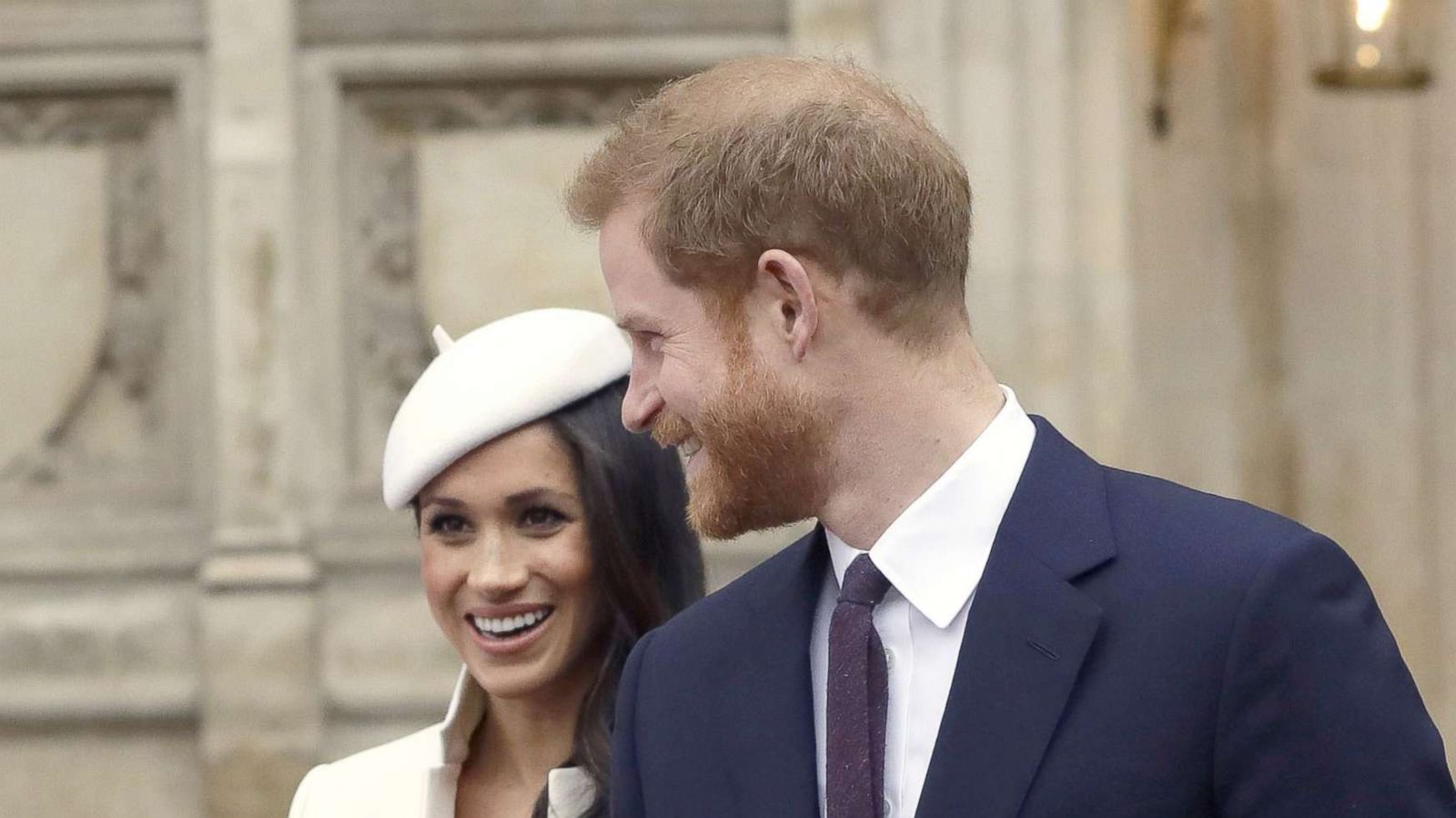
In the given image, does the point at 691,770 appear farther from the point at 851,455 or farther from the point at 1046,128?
the point at 1046,128

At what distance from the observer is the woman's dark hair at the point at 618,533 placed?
113 inches

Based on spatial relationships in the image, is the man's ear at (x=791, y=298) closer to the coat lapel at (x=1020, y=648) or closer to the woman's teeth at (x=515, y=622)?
the coat lapel at (x=1020, y=648)

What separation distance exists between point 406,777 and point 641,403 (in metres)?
1.12

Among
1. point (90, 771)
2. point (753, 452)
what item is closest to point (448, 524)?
point (753, 452)

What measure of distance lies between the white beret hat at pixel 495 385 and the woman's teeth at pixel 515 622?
214 millimetres

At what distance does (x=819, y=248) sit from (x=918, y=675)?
39 centimetres

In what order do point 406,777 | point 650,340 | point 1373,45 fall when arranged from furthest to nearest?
point 1373,45 < point 406,777 < point 650,340

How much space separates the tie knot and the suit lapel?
0.34 feet

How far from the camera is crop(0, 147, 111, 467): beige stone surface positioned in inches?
212

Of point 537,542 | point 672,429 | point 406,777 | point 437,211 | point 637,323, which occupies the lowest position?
point 406,777

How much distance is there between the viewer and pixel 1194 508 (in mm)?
1904

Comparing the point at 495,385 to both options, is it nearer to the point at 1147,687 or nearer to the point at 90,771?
the point at 1147,687

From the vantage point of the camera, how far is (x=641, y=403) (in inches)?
80.9

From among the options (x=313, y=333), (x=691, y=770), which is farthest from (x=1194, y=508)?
(x=313, y=333)
